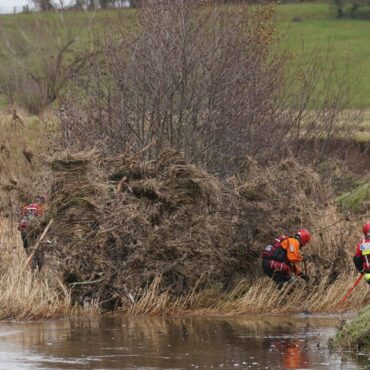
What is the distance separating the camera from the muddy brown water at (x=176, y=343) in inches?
537

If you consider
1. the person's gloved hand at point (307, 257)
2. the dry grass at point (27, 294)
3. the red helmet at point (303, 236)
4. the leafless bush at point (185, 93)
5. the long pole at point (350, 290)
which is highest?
the leafless bush at point (185, 93)

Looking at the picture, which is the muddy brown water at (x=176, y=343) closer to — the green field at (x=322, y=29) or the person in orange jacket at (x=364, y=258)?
the person in orange jacket at (x=364, y=258)

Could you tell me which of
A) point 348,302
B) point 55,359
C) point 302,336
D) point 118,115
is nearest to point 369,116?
point 118,115

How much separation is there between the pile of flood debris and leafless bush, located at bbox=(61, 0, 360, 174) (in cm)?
295

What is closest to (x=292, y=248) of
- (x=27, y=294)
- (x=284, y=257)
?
(x=284, y=257)

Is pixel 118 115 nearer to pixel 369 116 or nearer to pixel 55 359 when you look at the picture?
pixel 55 359

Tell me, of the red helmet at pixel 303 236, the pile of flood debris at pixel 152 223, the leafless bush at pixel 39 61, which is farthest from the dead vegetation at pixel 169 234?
the leafless bush at pixel 39 61

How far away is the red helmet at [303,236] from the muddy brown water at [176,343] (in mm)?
1380

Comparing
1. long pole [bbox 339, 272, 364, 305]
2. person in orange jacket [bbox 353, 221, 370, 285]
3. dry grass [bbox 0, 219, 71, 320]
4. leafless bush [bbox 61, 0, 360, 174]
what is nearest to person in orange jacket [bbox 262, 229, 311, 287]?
long pole [bbox 339, 272, 364, 305]

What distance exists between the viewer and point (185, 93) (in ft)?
77.6

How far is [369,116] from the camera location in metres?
49.1

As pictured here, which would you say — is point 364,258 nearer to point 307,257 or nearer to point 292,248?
point 292,248

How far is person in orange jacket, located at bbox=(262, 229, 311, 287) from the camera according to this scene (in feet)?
63.4

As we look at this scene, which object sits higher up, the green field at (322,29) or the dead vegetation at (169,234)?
the green field at (322,29)
